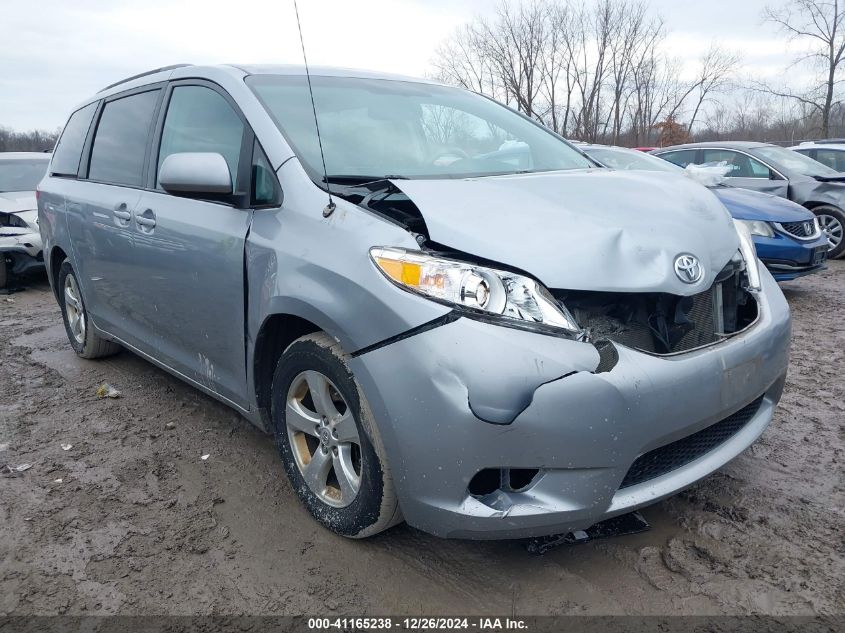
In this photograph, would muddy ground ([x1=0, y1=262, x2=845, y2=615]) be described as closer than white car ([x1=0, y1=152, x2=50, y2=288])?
Yes

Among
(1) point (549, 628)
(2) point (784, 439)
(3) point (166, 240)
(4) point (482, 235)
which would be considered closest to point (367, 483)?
(1) point (549, 628)

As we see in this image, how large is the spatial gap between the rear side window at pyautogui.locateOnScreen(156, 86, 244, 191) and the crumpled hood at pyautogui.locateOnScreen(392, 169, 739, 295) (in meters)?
0.87

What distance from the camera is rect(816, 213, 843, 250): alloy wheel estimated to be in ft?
28.0

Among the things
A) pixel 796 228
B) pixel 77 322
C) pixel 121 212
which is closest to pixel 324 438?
pixel 121 212

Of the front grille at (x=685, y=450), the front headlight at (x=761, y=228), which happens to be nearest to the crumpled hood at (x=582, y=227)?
the front grille at (x=685, y=450)

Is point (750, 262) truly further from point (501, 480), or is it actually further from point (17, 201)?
point (17, 201)

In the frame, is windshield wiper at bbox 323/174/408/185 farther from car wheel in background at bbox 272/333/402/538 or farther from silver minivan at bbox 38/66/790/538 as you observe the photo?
car wheel in background at bbox 272/333/402/538

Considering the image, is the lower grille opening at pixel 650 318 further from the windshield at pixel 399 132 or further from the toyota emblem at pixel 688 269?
the windshield at pixel 399 132

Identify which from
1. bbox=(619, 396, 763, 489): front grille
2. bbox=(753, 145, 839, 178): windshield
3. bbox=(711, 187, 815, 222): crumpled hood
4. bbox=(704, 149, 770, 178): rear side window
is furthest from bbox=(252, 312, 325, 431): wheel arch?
bbox=(753, 145, 839, 178): windshield

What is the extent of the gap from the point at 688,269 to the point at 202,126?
221 cm

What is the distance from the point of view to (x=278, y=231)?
249 centimetres

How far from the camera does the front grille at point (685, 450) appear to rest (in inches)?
82.7

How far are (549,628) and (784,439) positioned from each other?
185 cm

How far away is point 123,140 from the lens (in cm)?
387
